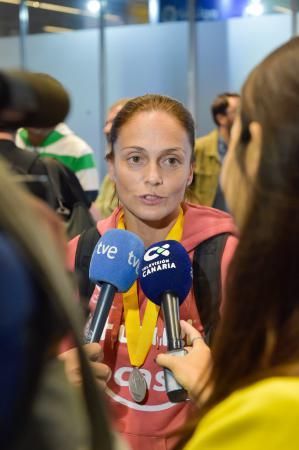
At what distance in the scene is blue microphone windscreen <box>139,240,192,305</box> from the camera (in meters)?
1.69

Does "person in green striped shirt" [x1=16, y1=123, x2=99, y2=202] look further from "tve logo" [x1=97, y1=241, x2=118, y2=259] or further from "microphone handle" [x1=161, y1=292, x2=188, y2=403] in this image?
"microphone handle" [x1=161, y1=292, x2=188, y2=403]

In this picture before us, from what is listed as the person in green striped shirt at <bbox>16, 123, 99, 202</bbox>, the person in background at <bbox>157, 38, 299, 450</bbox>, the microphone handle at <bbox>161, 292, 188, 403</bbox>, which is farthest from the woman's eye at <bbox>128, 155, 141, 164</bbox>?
the person in green striped shirt at <bbox>16, 123, 99, 202</bbox>

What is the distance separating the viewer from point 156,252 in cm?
177

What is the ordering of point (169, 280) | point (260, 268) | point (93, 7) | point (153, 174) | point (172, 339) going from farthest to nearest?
point (93, 7) → point (153, 174) → point (169, 280) → point (172, 339) → point (260, 268)

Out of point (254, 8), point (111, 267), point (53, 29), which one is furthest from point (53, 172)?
point (53, 29)

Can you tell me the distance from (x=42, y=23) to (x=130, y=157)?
6.84 m

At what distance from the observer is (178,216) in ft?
6.79

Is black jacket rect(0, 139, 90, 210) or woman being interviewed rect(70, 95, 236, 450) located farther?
black jacket rect(0, 139, 90, 210)

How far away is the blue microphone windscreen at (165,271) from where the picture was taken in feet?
5.55

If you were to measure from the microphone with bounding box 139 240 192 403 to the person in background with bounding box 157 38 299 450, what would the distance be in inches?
16.3

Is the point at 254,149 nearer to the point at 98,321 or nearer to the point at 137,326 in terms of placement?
the point at 98,321

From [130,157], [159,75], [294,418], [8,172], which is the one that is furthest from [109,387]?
[159,75]

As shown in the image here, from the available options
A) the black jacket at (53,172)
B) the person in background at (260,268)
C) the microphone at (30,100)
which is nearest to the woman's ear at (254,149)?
the person in background at (260,268)

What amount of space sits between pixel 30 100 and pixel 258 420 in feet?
1.54
